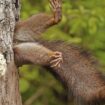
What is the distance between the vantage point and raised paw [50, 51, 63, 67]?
3.80m

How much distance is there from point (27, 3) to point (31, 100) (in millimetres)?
1208

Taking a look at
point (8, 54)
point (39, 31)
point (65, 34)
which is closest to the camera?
point (8, 54)

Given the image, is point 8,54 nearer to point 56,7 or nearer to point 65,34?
point 56,7

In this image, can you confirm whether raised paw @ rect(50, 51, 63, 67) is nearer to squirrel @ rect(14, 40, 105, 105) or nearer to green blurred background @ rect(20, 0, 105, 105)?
squirrel @ rect(14, 40, 105, 105)

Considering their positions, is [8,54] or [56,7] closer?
[8,54]

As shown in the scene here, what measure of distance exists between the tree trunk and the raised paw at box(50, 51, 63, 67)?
252 mm

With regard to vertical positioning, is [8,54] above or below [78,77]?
above

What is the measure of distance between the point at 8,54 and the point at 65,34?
3038 mm

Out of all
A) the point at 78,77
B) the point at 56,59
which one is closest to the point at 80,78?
the point at 78,77

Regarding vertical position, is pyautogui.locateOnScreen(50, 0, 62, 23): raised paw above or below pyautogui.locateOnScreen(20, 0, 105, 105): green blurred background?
above

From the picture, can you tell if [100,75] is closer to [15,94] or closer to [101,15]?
[15,94]

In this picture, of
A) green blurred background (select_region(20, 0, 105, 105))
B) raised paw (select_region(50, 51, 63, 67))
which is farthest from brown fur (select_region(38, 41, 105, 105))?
green blurred background (select_region(20, 0, 105, 105))

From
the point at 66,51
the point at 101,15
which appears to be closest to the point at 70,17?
the point at 101,15

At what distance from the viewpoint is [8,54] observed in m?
3.71
